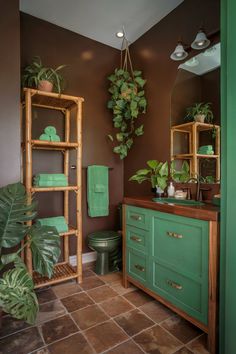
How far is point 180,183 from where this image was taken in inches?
86.0

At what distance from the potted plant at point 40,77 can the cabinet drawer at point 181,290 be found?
1897mm

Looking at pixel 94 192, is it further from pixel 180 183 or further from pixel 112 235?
pixel 180 183

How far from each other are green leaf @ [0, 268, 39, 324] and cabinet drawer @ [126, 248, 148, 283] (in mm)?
926

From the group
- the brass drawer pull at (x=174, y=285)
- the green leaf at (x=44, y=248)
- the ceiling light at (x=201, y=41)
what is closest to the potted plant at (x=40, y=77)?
the ceiling light at (x=201, y=41)

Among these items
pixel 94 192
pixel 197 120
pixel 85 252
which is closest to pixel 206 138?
pixel 197 120

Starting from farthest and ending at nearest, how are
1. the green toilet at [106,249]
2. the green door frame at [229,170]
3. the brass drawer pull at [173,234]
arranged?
the green toilet at [106,249]
the brass drawer pull at [173,234]
the green door frame at [229,170]

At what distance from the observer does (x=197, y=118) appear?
2.03 m

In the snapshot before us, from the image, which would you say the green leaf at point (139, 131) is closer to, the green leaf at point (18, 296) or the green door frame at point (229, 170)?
the green door frame at point (229, 170)

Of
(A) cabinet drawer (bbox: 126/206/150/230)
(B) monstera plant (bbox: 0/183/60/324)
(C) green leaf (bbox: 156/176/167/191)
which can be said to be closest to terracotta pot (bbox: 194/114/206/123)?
(C) green leaf (bbox: 156/176/167/191)

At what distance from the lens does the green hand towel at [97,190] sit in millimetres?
2660

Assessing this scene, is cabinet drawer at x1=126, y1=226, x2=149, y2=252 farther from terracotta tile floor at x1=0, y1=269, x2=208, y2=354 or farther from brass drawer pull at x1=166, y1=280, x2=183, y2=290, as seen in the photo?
terracotta tile floor at x1=0, y1=269, x2=208, y2=354

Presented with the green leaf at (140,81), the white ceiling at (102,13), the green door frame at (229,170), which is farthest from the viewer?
the green leaf at (140,81)

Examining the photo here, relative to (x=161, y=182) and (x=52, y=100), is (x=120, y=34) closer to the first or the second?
(x=52, y=100)

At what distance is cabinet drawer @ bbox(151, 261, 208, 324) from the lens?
1.43m
